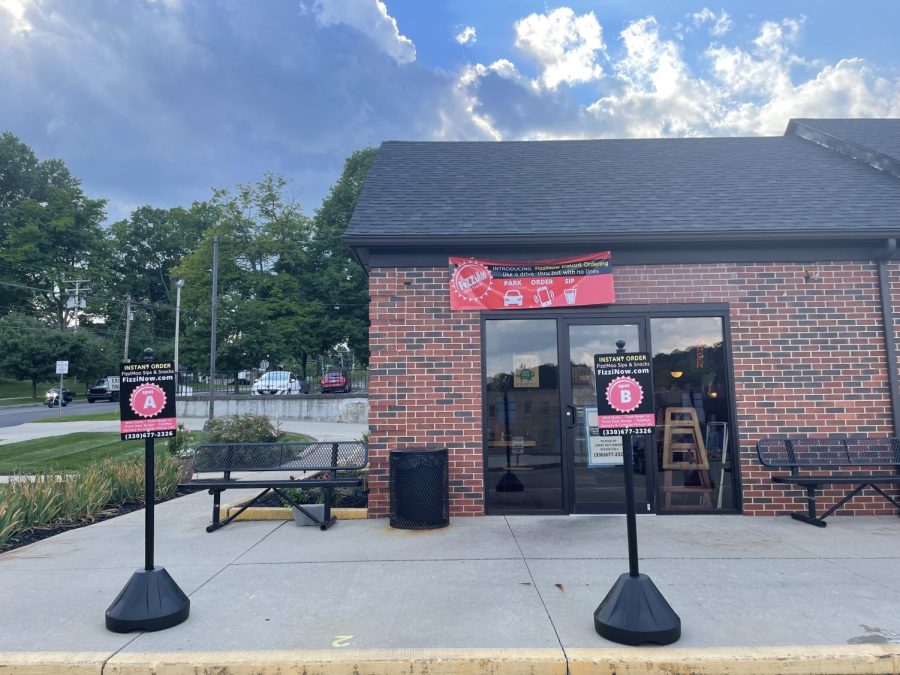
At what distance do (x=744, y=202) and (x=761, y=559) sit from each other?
15.5 ft

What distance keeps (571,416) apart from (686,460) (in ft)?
5.10

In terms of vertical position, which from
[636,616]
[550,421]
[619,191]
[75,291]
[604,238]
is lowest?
[636,616]

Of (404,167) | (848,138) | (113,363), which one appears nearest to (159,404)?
(404,167)

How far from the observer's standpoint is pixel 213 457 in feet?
22.4

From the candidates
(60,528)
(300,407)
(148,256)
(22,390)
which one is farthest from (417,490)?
(148,256)

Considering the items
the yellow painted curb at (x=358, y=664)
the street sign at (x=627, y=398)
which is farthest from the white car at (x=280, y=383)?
the street sign at (x=627, y=398)

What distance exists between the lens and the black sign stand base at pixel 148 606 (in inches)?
148

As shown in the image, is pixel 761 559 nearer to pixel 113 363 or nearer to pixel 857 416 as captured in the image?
pixel 857 416

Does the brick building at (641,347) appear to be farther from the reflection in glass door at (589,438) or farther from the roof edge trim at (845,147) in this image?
the roof edge trim at (845,147)

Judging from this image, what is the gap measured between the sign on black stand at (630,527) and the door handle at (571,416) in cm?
266

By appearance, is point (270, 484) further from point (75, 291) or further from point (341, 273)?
point (75, 291)

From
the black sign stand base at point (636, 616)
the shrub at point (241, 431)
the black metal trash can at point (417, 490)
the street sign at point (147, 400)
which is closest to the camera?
the black sign stand base at point (636, 616)

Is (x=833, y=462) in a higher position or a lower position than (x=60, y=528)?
higher

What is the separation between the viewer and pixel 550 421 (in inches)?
274
